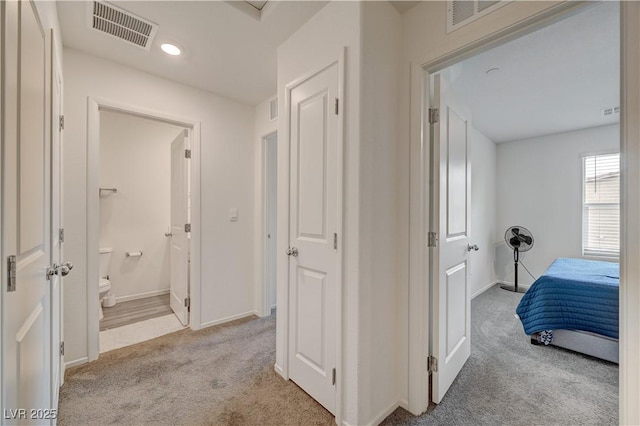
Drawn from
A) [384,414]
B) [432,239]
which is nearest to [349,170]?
[432,239]

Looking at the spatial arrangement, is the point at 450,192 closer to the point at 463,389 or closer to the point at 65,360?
the point at 463,389

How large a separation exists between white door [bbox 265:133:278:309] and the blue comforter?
2.53m

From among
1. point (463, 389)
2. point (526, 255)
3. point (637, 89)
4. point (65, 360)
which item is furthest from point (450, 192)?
point (526, 255)

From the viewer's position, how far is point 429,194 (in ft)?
5.40

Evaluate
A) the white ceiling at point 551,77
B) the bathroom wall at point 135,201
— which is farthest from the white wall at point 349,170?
the bathroom wall at point 135,201

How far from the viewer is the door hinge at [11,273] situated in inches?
29.2

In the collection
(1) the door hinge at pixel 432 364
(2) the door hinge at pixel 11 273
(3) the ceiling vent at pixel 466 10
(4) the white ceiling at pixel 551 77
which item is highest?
(4) the white ceiling at pixel 551 77

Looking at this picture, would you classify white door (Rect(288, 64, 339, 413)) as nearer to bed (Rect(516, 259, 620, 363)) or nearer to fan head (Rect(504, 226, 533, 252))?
bed (Rect(516, 259, 620, 363))

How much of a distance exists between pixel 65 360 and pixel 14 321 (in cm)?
176

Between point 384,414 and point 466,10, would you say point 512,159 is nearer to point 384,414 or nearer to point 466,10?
point 466,10

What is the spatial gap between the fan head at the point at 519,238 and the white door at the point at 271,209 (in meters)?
3.62

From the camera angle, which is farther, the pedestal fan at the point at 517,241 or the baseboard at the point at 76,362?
the pedestal fan at the point at 517,241

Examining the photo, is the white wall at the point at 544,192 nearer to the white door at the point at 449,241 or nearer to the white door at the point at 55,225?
the white door at the point at 449,241

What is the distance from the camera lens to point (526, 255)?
4324 mm
